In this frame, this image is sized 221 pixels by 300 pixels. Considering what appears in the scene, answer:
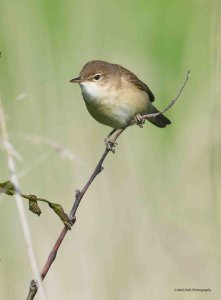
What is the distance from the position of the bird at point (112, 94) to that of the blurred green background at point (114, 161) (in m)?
0.15

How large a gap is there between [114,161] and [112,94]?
376 mm

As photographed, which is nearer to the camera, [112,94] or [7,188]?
[7,188]

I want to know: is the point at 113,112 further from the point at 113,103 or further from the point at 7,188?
the point at 7,188

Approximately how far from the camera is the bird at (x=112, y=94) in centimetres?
416

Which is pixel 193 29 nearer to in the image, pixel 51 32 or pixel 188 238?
pixel 51 32

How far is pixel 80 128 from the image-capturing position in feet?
14.3

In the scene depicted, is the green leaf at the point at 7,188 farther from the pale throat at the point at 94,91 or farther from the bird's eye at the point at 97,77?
the bird's eye at the point at 97,77

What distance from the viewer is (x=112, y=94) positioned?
4273mm

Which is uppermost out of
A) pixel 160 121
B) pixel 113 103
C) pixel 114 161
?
pixel 113 103

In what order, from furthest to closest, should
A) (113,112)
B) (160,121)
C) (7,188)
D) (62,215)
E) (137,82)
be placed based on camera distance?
(160,121), (137,82), (113,112), (62,215), (7,188)

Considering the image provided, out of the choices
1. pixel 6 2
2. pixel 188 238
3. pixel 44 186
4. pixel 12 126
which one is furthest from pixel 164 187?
pixel 6 2

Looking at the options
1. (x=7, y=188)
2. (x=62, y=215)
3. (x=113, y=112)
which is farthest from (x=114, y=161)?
(x=7, y=188)

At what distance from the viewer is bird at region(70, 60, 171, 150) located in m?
4.16

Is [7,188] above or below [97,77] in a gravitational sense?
below
